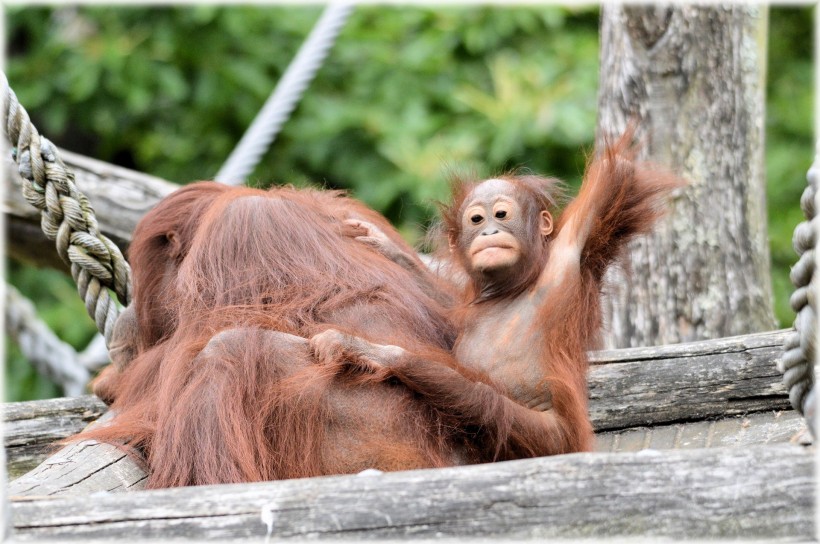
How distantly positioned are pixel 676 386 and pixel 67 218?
6.50ft

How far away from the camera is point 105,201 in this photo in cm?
466

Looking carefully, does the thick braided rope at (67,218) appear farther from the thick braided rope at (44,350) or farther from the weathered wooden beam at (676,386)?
the thick braided rope at (44,350)

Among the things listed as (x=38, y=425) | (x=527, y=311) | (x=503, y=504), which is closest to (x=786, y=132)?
(x=527, y=311)

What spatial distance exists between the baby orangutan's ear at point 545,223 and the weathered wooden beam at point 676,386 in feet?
1.60

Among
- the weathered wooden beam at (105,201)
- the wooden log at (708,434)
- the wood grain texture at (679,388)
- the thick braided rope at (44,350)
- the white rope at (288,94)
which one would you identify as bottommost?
the thick braided rope at (44,350)

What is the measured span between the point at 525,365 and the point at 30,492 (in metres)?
1.22

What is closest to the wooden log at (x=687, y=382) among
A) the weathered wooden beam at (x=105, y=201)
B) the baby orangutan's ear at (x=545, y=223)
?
the baby orangutan's ear at (x=545, y=223)

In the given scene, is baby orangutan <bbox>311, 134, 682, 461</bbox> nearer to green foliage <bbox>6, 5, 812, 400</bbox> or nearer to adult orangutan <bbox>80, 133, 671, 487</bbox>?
adult orangutan <bbox>80, 133, 671, 487</bbox>

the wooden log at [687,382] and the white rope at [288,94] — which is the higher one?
the white rope at [288,94]

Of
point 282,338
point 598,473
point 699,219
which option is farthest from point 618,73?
point 598,473

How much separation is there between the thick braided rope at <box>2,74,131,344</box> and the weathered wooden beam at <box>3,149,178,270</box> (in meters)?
1.08

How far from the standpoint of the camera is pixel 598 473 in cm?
179

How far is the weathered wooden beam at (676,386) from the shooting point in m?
3.15

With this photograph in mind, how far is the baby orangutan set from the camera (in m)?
2.54
